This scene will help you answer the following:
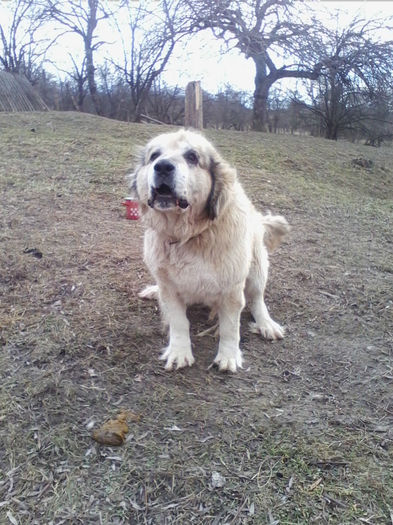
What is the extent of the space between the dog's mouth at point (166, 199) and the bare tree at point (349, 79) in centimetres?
1218

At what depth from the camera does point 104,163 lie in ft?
25.4

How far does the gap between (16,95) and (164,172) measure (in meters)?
12.9

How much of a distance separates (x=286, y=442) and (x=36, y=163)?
6459 mm

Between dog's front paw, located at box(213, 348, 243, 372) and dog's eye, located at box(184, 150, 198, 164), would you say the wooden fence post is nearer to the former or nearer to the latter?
dog's eye, located at box(184, 150, 198, 164)

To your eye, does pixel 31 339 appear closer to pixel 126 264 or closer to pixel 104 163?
pixel 126 264

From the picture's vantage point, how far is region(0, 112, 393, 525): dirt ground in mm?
2027

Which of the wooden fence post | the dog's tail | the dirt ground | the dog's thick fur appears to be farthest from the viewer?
the wooden fence post

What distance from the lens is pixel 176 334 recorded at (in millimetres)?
3029

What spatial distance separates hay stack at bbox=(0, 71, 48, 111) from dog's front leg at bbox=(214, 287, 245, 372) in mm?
12317

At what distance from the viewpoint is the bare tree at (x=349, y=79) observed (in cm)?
1325

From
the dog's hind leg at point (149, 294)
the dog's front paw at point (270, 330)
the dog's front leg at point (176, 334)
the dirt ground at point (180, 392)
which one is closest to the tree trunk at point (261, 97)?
the dirt ground at point (180, 392)

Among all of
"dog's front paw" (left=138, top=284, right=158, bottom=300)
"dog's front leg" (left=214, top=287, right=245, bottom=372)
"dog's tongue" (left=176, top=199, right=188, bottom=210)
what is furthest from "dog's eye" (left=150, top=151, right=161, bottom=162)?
"dog's front paw" (left=138, top=284, right=158, bottom=300)

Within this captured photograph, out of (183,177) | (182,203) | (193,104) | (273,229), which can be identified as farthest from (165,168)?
(193,104)

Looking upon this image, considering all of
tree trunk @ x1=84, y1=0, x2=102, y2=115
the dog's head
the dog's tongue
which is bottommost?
the dog's tongue
